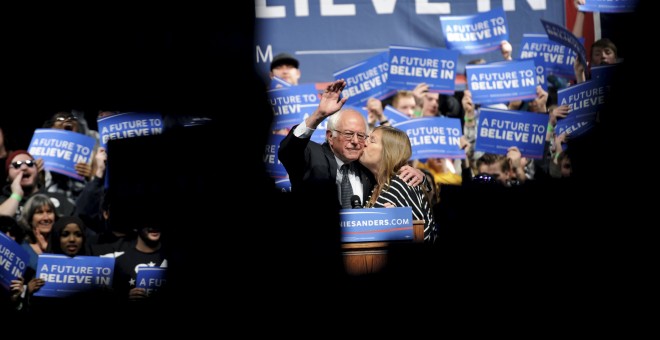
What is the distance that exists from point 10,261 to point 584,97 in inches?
185

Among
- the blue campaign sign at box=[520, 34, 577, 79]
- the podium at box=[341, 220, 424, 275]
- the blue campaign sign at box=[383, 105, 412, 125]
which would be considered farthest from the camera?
the blue campaign sign at box=[520, 34, 577, 79]

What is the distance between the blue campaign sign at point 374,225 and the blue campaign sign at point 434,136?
12.0 ft

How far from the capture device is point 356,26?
35.4ft

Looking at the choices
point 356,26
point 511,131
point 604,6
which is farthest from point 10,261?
point 604,6

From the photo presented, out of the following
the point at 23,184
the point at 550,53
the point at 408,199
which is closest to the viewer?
the point at 408,199

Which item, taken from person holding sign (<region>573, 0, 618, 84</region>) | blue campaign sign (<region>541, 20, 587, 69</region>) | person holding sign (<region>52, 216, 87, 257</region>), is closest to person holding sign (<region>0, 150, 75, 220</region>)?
person holding sign (<region>52, 216, 87, 257</region>)

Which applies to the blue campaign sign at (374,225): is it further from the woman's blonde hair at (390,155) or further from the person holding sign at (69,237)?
the person holding sign at (69,237)

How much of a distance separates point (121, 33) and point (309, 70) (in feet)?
5.94

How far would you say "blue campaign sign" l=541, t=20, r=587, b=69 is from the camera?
30.5 ft

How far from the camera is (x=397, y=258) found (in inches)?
206

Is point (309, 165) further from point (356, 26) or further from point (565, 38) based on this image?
point (356, 26)

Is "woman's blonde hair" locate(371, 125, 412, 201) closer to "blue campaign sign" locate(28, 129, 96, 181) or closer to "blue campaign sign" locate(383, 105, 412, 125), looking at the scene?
"blue campaign sign" locate(383, 105, 412, 125)

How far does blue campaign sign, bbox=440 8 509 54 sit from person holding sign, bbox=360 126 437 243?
3468mm

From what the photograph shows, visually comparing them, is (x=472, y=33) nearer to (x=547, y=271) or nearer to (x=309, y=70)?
(x=309, y=70)
